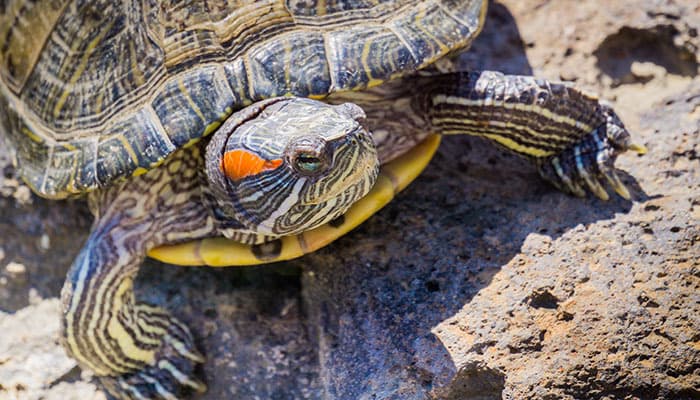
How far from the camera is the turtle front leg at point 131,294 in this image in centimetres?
347

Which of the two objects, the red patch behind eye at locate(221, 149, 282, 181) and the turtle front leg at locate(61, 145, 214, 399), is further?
the turtle front leg at locate(61, 145, 214, 399)

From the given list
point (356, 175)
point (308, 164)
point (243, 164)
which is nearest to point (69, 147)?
point (243, 164)

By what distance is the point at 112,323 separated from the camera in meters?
3.48

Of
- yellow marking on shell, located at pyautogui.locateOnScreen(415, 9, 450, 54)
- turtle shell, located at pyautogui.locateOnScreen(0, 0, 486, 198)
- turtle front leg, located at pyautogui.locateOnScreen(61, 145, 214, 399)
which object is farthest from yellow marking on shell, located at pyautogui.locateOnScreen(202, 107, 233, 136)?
yellow marking on shell, located at pyautogui.locateOnScreen(415, 9, 450, 54)

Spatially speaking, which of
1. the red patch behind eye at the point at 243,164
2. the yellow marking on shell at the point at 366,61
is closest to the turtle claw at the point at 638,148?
the yellow marking on shell at the point at 366,61

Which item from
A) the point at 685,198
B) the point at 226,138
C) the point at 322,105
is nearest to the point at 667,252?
the point at 685,198

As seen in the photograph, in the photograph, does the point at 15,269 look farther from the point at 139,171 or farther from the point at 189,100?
the point at 189,100

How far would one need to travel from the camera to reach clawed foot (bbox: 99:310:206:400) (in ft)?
11.5

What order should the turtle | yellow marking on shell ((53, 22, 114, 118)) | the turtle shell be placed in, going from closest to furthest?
the turtle
the turtle shell
yellow marking on shell ((53, 22, 114, 118))

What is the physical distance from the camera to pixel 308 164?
2.83 meters

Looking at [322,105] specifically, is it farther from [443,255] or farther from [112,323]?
[112,323]

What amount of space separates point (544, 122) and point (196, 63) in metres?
1.64

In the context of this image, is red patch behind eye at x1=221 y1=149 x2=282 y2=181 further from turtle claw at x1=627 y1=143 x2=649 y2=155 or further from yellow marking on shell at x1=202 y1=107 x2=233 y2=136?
turtle claw at x1=627 y1=143 x2=649 y2=155

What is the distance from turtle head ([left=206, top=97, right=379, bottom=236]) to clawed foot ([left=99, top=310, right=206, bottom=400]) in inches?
31.7
